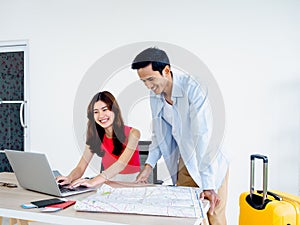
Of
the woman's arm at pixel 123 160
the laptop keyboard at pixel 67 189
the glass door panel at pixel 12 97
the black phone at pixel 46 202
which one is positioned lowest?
the black phone at pixel 46 202

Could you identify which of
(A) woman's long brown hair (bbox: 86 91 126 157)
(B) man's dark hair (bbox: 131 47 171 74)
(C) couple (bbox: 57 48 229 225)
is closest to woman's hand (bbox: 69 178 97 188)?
(C) couple (bbox: 57 48 229 225)

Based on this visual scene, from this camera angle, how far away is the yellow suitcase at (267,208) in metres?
1.46

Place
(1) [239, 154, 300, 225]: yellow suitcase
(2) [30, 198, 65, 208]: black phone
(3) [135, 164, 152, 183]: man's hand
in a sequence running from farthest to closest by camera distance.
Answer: (3) [135, 164, 152, 183]: man's hand, (1) [239, 154, 300, 225]: yellow suitcase, (2) [30, 198, 65, 208]: black phone

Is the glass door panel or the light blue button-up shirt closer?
the light blue button-up shirt

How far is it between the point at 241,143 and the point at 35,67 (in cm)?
228

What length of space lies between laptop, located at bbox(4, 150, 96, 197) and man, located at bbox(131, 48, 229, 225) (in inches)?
18.0

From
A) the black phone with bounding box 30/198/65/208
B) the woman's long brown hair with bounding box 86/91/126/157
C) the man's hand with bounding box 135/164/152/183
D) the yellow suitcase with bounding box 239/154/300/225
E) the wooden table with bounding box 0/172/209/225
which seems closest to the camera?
the wooden table with bounding box 0/172/209/225

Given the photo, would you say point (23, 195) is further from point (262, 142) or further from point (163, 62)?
point (262, 142)

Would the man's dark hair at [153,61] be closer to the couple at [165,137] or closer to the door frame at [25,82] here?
the couple at [165,137]

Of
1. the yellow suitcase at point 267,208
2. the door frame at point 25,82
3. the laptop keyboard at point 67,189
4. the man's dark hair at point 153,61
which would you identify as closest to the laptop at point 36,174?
the laptop keyboard at point 67,189

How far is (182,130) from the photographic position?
1.78m

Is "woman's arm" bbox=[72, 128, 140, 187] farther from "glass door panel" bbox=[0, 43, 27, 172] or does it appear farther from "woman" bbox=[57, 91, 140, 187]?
"glass door panel" bbox=[0, 43, 27, 172]

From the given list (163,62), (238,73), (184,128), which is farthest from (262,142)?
(163,62)

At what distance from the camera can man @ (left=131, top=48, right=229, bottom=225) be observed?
1635 millimetres
